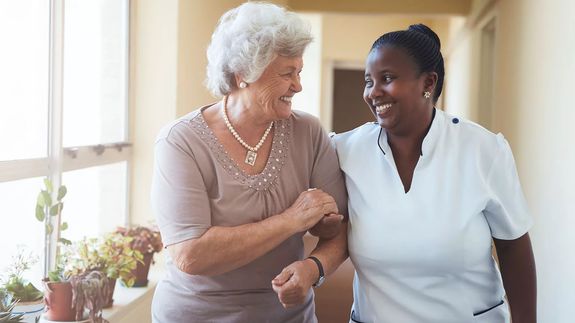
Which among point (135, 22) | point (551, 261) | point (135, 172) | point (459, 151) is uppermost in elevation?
point (135, 22)

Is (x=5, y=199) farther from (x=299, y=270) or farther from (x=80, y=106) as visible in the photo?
(x=299, y=270)

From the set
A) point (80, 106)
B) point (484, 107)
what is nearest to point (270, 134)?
point (80, 106)

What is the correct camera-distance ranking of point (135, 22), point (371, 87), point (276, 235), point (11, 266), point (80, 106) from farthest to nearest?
point (135, 22)
point (80, 106)
point (11, 266)
point (371, 87)
point (276, 235)

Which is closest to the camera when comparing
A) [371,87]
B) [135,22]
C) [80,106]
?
[371,87]

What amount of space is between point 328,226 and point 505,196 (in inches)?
15.7

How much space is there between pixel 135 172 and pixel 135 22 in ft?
2.39

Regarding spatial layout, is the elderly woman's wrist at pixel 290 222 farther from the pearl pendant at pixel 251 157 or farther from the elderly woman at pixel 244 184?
the pearl pendant at pixel 251 157

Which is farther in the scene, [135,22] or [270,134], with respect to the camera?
[135,22]

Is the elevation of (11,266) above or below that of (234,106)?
below

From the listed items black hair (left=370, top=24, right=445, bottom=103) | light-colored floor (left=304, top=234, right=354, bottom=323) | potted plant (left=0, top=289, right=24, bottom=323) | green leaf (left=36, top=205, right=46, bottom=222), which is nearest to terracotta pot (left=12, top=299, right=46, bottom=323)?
potted plant (left=0, top=289, right=24, bottom=323)

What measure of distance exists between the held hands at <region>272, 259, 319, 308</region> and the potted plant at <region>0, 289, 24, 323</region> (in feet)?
2.43

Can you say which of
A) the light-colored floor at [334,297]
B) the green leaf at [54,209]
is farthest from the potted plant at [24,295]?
the light-colored floor at [334,297]

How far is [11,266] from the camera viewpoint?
7.61 feet

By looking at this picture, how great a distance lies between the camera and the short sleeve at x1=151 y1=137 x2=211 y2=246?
1573mm
